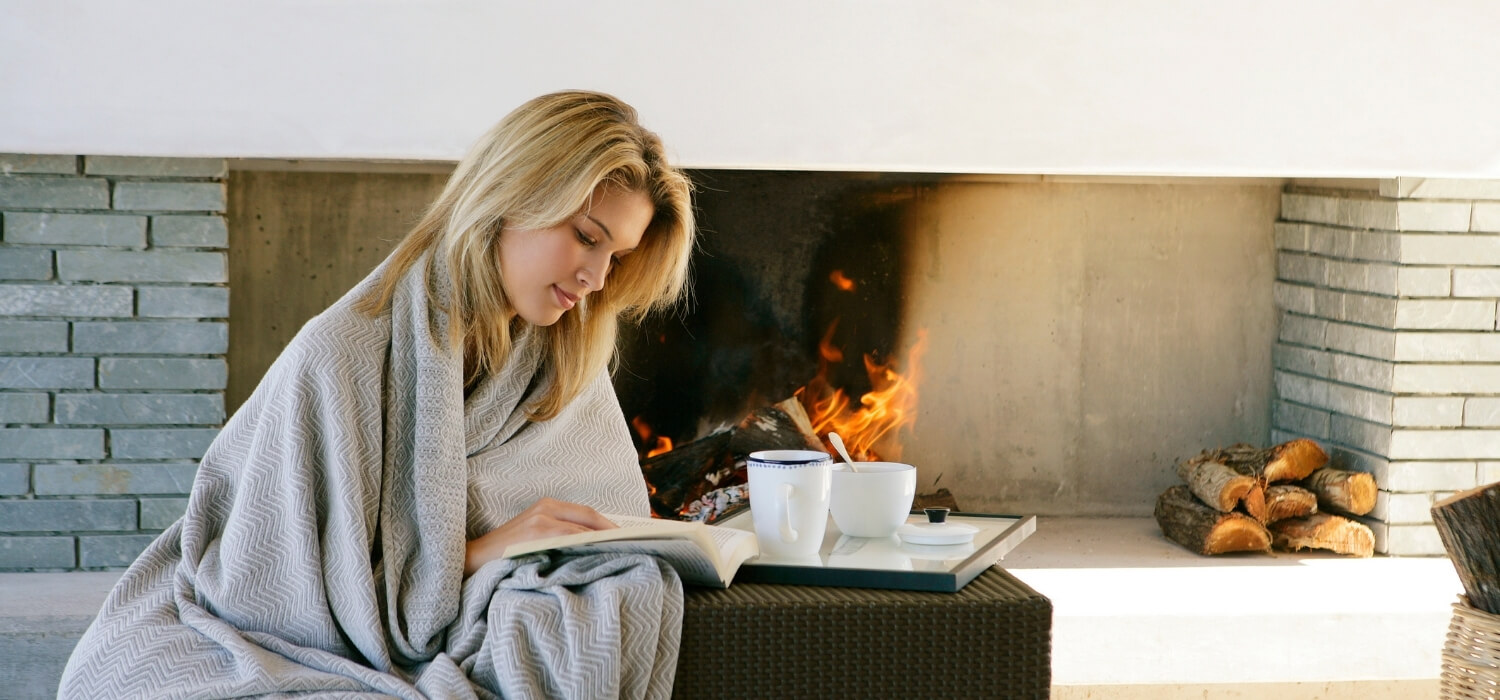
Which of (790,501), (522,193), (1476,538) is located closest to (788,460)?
(790,501)

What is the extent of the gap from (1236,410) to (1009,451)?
0.58 metres

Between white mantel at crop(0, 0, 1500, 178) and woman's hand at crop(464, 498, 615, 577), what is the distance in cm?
Result: 125

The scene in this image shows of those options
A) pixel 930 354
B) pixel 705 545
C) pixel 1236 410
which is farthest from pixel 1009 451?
pixel 705 545

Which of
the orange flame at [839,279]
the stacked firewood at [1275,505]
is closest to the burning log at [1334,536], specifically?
the stacked firewood at [1275,505]

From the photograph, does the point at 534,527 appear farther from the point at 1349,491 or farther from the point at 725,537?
the point at 1349,491

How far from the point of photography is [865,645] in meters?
1.37

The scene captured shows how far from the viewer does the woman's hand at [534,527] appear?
1.48 meters

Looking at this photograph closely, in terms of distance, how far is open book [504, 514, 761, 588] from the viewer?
54.4 inches

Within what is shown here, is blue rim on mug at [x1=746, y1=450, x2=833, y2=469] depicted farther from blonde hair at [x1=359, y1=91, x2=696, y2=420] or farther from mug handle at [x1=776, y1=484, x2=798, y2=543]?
blonde hair at [x1=359, y1=91, x2=696, y2=420]

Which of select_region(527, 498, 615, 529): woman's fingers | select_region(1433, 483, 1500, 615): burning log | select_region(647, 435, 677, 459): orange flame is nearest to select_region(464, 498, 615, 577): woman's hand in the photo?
select_region(527, 498, 615, 529): woman's fingers

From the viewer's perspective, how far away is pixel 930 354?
11.2ft

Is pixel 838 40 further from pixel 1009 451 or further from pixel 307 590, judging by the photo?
pixel 307 590

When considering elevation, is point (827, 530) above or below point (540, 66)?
below

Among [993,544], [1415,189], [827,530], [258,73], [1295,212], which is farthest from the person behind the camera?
[1295,212]
